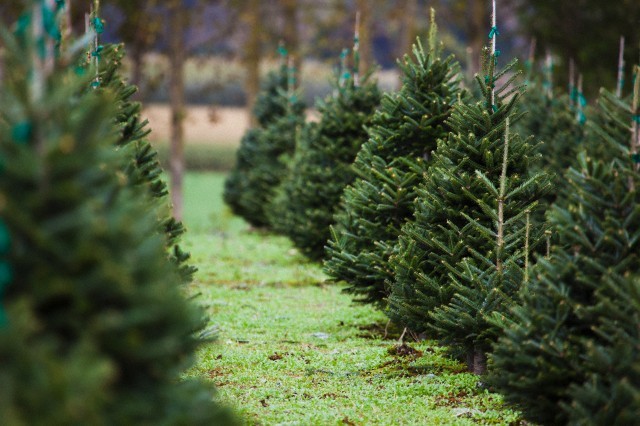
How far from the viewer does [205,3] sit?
25797 millimetres

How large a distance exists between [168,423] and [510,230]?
4.60 meters

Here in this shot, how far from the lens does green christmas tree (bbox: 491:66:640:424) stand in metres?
4.98

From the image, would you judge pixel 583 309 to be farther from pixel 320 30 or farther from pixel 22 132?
pixel 320 30

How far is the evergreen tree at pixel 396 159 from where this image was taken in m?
9.10

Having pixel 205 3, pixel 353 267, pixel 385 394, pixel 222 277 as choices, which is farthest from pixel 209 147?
pixel 385 394

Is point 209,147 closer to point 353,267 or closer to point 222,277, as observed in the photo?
point 222,277

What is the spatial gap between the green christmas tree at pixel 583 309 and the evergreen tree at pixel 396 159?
351cm

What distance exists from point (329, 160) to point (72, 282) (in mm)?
10399

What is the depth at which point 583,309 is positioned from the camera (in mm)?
5160

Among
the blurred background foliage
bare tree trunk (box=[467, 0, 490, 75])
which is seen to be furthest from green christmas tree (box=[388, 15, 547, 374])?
bare tree trunk (box=[467, 0, 490, 75])

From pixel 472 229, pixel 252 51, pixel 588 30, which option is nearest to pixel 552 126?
pixel 588 30

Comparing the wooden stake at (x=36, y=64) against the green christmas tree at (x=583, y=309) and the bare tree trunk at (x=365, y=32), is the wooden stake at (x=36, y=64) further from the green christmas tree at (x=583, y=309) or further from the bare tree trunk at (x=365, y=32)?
the bare tree trunk at (x=365, y=32)

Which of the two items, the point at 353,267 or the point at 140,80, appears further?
the point at 140,80

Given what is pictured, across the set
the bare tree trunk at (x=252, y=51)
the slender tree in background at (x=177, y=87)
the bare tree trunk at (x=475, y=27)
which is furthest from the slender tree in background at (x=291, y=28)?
the bare tree trunk at (x=475, y=27)
